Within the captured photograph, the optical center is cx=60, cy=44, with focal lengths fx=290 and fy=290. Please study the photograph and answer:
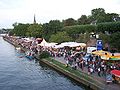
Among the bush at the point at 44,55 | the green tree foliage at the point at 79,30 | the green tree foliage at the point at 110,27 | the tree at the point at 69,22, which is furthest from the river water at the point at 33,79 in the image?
the tree at the point at 69,22

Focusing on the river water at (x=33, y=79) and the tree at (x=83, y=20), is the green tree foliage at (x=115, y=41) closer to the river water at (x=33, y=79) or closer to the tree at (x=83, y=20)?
the river water at (x=33, y=79)

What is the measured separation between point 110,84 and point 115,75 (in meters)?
1.61

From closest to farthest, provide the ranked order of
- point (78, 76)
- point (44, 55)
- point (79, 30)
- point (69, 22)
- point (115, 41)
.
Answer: point (78, 76) → point (115, 41) → point (44, 55) → point (79, 30) → point (69, 22)

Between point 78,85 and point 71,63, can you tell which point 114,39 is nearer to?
point 71,63

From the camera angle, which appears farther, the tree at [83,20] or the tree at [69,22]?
the tree at [69,22]

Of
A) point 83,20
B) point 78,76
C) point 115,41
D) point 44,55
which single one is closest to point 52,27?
point 44,55

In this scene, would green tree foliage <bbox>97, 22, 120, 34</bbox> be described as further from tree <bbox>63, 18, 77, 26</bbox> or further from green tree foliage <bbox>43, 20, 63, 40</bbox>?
tree <bbox>63, 18, 77, 26</bbox>

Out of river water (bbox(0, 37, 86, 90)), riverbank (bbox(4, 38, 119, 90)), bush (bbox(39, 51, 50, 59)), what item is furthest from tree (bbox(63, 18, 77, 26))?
riverbank (bbox(4, 38, 119, 90))

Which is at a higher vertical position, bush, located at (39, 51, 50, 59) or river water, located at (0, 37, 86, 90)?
bush, located at (39, 51, 50, 59)

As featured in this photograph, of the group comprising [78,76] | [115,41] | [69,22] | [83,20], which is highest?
[83,20]

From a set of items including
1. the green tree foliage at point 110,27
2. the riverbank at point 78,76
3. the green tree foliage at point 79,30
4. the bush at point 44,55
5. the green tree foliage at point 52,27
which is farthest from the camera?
the green tree foliage at point 52,27

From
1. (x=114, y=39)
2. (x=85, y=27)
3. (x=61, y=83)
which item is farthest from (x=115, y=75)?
(x=85, y=27)

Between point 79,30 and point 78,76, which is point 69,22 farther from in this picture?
point 78,76

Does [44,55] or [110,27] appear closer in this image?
[44,55]
